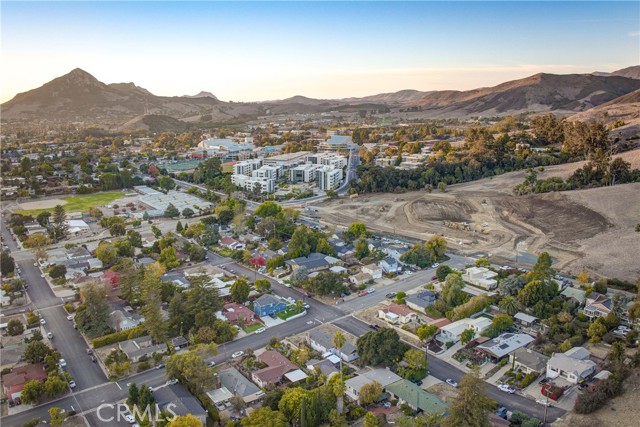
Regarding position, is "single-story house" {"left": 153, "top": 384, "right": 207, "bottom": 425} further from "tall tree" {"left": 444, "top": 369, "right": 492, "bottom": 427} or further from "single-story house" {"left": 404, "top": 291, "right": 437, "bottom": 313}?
"single-story house" {"left": 404, "top": 291, "right": 437, "bottom": 313}

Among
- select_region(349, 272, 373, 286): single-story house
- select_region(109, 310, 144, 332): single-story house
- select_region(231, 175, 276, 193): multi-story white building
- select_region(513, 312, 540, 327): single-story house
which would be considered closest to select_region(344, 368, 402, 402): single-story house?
select_region(513, 312, 540, 327): single-story house

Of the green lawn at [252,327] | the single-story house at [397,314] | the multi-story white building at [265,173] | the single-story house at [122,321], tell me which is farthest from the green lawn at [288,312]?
the multi-story white building at [265,173]

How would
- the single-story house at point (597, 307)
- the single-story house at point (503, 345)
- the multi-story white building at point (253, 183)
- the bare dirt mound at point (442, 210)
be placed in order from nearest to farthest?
1. the single-story house at point (503, 345)
2. the single-story house at point (597, 307)
3. the bare dirt mound at point (442, 210)
4. the multi-story white building at point (253, 183)

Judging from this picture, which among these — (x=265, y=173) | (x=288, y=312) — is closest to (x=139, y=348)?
(x=288, y=312)

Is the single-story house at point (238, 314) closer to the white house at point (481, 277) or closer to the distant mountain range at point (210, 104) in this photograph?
the white house at point (481, 277)

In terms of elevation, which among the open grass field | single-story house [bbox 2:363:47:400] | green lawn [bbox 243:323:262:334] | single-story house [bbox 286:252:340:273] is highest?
the open grass field

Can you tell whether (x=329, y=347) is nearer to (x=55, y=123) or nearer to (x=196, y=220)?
(x=196, y=220)

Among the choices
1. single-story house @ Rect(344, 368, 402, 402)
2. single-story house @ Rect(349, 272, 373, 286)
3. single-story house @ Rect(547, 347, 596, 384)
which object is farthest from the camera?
single-story house @ Rect(349, 272, 373, 286)
